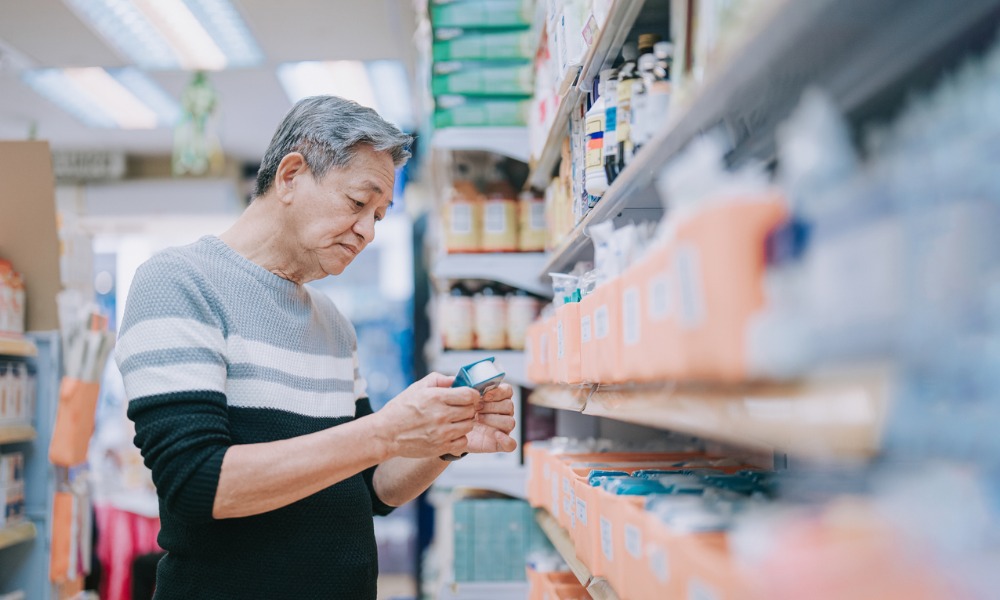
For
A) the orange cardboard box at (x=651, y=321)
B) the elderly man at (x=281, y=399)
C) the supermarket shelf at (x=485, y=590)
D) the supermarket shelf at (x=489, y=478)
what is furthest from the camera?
the supermarket shelf at (x=489, y=478)

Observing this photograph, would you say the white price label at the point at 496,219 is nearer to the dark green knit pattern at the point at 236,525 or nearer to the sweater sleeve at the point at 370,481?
the sweater sleeve at the point at 370,481

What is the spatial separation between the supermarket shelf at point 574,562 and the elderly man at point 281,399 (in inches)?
10.0

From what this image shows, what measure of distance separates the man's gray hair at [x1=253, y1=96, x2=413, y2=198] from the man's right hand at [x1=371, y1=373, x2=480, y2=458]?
1.77 feet

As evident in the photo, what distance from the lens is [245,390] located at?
5.25ft

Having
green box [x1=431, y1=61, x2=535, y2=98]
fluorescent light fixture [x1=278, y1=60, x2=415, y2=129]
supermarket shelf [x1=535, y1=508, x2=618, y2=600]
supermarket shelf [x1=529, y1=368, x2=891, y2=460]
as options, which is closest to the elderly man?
supermarket shelf [x1=535, y1=508, x2=618, y2=600]

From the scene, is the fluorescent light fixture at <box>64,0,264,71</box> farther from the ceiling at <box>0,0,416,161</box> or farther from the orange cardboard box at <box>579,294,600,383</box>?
the orange cardboard box at <box>579,294,600,383</box>

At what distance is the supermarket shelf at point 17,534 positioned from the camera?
3.32 m

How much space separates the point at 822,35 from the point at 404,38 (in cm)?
427

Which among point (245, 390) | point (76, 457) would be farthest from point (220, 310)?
point (76, 457)

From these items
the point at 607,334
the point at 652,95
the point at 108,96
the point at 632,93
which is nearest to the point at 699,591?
the point at 607,334

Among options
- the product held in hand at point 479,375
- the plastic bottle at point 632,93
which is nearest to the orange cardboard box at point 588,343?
the product held in hand at point 479,375

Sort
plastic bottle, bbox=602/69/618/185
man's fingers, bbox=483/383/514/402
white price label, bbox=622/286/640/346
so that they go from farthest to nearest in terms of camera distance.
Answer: man's fingers, bbox=483/383/514/402, plastic bottle, bbox=602/69/618/185, white price label, bbox=622/286/640/346

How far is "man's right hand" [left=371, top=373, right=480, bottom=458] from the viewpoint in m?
1.47

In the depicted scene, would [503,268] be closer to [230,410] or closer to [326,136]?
[326,136]
